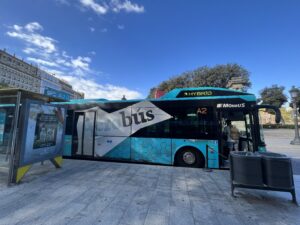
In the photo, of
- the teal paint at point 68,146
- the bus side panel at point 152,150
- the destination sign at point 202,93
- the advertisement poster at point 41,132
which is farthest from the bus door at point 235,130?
the teal paint at point 68,146

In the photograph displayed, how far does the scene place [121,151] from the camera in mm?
7254

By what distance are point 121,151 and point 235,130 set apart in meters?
4.92

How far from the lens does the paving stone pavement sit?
2.96 m

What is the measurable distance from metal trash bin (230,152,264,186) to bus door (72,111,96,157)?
6071 millimetres

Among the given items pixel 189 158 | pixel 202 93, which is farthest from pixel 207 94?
pixel 189 158

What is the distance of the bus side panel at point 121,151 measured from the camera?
23.5ft

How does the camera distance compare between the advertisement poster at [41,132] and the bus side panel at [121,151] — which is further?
the bus side panel at [121,151]

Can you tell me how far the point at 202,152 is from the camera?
6309 millimetres

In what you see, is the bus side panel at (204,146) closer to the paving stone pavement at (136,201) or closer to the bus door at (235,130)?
the bus door at (235,130)

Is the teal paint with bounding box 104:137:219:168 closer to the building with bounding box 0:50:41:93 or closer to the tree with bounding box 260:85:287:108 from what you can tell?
the tree with bounding box 260:85:287:108

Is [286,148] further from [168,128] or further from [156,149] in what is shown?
[156,149]

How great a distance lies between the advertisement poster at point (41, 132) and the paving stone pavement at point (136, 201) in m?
0.71

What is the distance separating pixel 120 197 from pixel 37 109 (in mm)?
3572

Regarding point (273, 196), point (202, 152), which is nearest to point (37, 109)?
point (202, 152)
